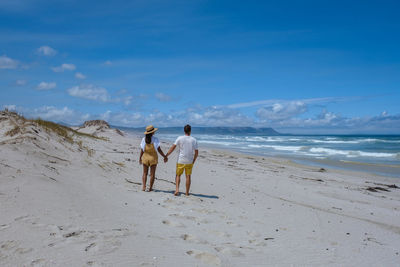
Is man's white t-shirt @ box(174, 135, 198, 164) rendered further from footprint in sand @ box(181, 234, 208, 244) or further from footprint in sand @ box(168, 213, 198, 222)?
footprint in sand @ box(181, 234, 208, 244)

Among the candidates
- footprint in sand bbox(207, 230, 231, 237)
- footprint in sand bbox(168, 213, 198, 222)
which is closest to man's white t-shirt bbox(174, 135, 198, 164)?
footprint in sand bbox(168, 213, 198, 222)

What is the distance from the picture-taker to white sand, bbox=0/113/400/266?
3457 millimetres

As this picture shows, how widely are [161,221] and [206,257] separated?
1451 mm

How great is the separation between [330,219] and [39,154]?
667 cm

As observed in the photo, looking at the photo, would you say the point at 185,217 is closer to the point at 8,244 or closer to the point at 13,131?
the point at 8,244

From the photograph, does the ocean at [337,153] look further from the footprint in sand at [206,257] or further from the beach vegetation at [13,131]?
the beach vegetation at [13,131]

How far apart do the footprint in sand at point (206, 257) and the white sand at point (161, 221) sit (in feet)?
0.04

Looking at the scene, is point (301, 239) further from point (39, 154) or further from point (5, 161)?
point (39, 154)

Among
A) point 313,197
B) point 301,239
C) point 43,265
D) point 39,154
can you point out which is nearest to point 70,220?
point 43,265

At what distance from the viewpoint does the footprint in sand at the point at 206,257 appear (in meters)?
3.56

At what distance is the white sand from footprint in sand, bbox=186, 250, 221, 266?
1 centimetres

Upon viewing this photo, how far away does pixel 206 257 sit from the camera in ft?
12.0

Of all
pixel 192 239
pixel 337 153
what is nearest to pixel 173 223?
pixel 192 239

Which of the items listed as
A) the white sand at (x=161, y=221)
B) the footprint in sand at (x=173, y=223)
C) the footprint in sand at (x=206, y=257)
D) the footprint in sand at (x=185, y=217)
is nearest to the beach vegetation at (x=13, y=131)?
→ the white sand at (x=161, y=221)
